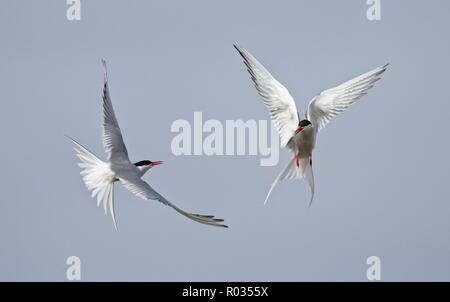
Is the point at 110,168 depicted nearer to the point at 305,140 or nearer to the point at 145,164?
the point at 145,164

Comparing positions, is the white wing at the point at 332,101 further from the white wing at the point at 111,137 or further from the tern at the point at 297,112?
the white wing at the point at 111,137

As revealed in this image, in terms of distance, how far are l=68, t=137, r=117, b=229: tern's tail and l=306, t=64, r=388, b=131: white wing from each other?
2.09 meters

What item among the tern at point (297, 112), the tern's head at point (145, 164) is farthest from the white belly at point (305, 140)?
the tern's head at point (145, 164)

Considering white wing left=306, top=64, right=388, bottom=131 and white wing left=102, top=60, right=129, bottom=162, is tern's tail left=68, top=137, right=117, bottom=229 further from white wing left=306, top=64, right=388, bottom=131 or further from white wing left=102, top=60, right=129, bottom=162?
white wing left=306, top=64, right=388, bottom=131

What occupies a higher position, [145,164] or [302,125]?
[302,125]

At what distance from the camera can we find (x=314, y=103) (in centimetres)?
1062

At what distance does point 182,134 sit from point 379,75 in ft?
7.99

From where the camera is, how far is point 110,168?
33.8ft

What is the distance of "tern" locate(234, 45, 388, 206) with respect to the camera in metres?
10.5

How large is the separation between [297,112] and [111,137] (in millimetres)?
1872

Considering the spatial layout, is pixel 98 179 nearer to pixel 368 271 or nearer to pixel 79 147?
pixel 79 147

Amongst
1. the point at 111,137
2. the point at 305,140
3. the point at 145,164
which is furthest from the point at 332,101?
the point at 111,137

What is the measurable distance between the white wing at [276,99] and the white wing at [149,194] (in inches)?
60.0

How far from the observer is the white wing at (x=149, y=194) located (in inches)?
342
